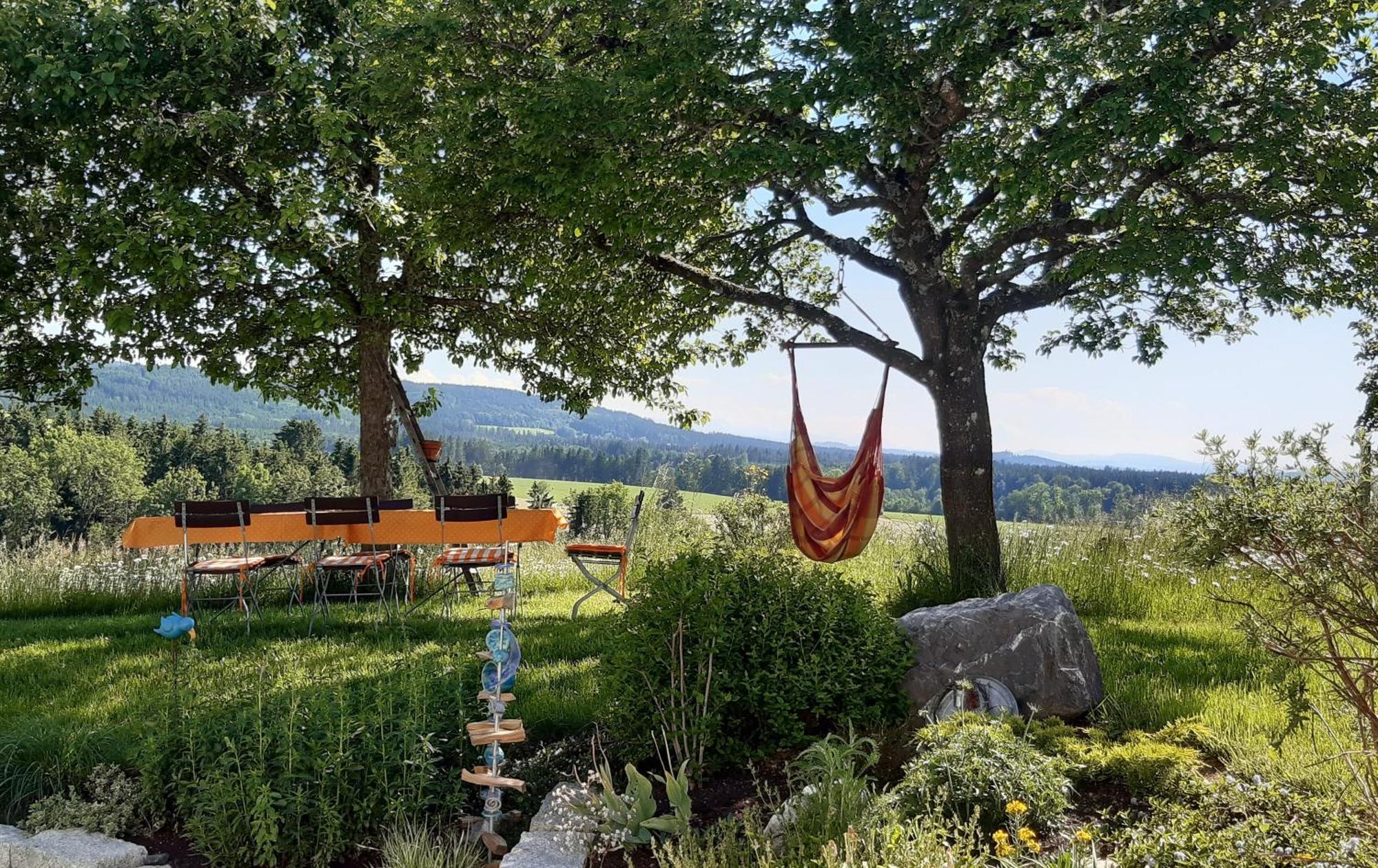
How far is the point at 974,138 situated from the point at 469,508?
4387 mm

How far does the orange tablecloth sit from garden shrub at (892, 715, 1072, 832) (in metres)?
4.93

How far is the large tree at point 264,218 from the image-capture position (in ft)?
24.4

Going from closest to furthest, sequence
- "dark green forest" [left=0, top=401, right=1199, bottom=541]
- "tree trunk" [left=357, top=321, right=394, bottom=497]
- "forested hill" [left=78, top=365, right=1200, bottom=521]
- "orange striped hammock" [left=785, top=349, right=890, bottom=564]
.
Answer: "orange striped hammock" [left=785, top=349, right=890, bottom=564] < "tree trunk" [left=357, top=321, right=394, bottom=497] < "forested hill" [left=78, top=365, right=1200, bottom=521] < "dark green forest" [left=0, top=401, right=1199, bottom=541]

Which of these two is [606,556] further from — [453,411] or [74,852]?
[453,411]

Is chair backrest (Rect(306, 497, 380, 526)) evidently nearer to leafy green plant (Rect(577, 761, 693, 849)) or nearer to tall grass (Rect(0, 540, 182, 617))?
tall grass (Rect(0, 540, 182, 617))

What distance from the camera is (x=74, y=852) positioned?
3.12 meters

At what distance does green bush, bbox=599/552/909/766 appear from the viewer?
3.64 metres

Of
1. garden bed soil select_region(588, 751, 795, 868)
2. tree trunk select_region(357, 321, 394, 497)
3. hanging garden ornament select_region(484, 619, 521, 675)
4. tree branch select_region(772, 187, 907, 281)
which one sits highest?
tree branch select_region(772, 187, 907, 281)

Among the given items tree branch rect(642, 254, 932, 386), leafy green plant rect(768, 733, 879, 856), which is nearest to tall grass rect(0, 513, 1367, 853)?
leafy green plant rect(768, 733, 879, 856)

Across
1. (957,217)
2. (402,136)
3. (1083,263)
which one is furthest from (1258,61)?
(402,136)

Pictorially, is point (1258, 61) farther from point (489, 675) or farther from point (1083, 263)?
point (489, 675)

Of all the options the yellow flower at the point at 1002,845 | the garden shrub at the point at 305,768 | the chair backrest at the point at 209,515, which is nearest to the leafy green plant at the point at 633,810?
the garden shrub at the point at 305,768

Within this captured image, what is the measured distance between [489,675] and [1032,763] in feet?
5.99

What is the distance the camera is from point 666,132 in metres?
6.77
